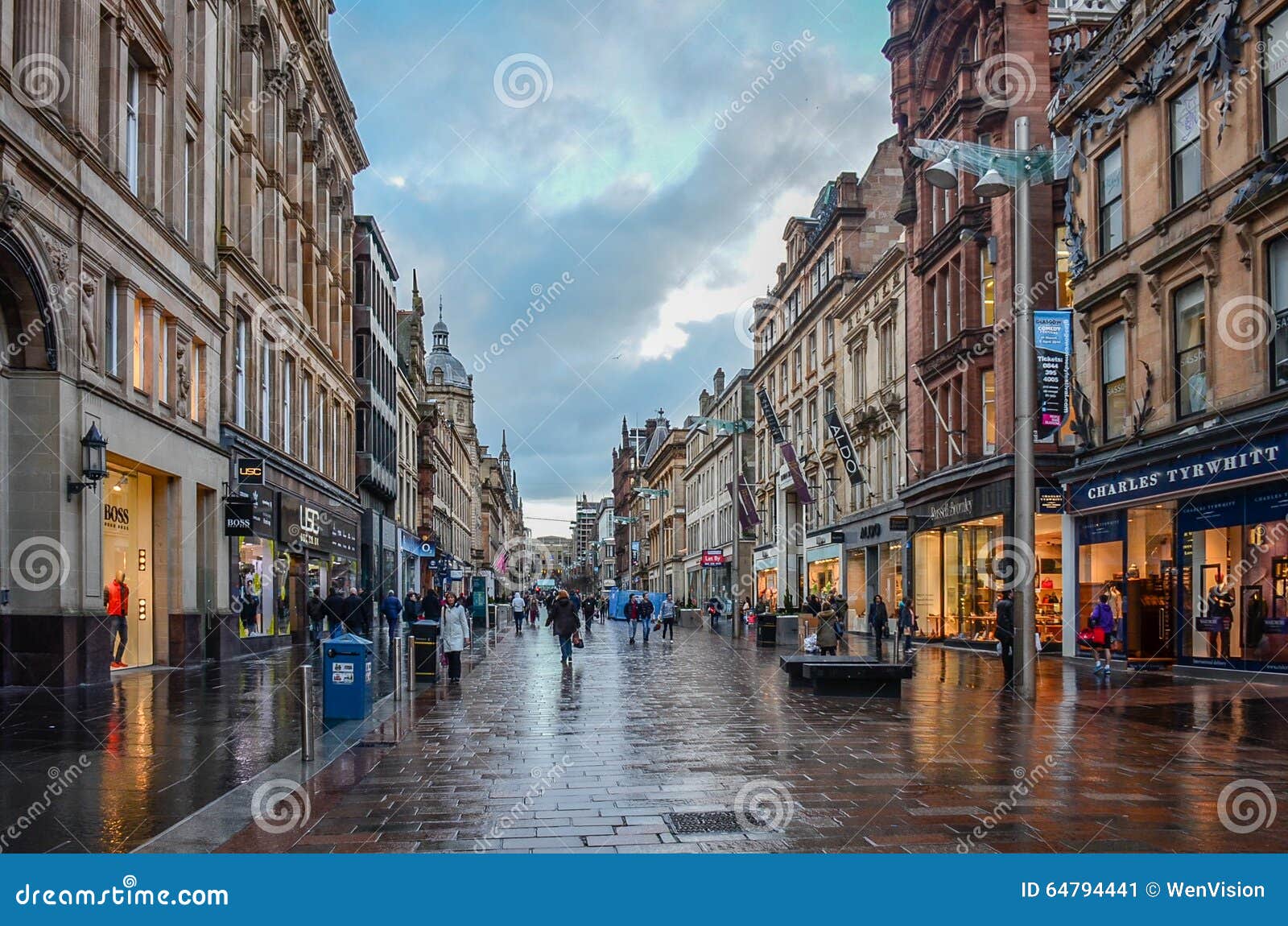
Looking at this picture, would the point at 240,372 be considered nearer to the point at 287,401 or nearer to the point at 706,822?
the point at 287,401

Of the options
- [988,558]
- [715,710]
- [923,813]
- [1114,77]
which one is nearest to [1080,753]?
[923,813]

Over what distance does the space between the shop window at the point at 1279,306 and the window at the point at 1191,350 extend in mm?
2021

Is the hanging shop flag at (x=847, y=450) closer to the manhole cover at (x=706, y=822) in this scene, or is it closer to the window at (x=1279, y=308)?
the window at (x=1279, y=308)

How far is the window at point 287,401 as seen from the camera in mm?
35094

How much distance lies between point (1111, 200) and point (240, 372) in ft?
71.9

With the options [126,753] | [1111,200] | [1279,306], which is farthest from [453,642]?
[1111,200]

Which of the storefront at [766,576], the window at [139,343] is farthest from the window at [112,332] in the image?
the storefront at [766,576]

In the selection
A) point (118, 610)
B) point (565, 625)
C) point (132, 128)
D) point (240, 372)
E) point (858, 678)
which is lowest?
point (858, 678)

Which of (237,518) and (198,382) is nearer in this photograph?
(198,382)

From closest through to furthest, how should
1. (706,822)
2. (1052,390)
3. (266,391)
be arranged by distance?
1. (706,822)
2. (1052,390)
3. (266,391)

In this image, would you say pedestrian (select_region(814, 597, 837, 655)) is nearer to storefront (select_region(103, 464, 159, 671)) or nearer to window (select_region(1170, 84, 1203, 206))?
window (select_region(1170, 84, 1203, 206))

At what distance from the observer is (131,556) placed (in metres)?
23.2

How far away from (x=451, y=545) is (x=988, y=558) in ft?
225

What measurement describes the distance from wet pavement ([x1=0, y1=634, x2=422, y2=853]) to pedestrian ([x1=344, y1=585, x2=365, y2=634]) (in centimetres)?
539
